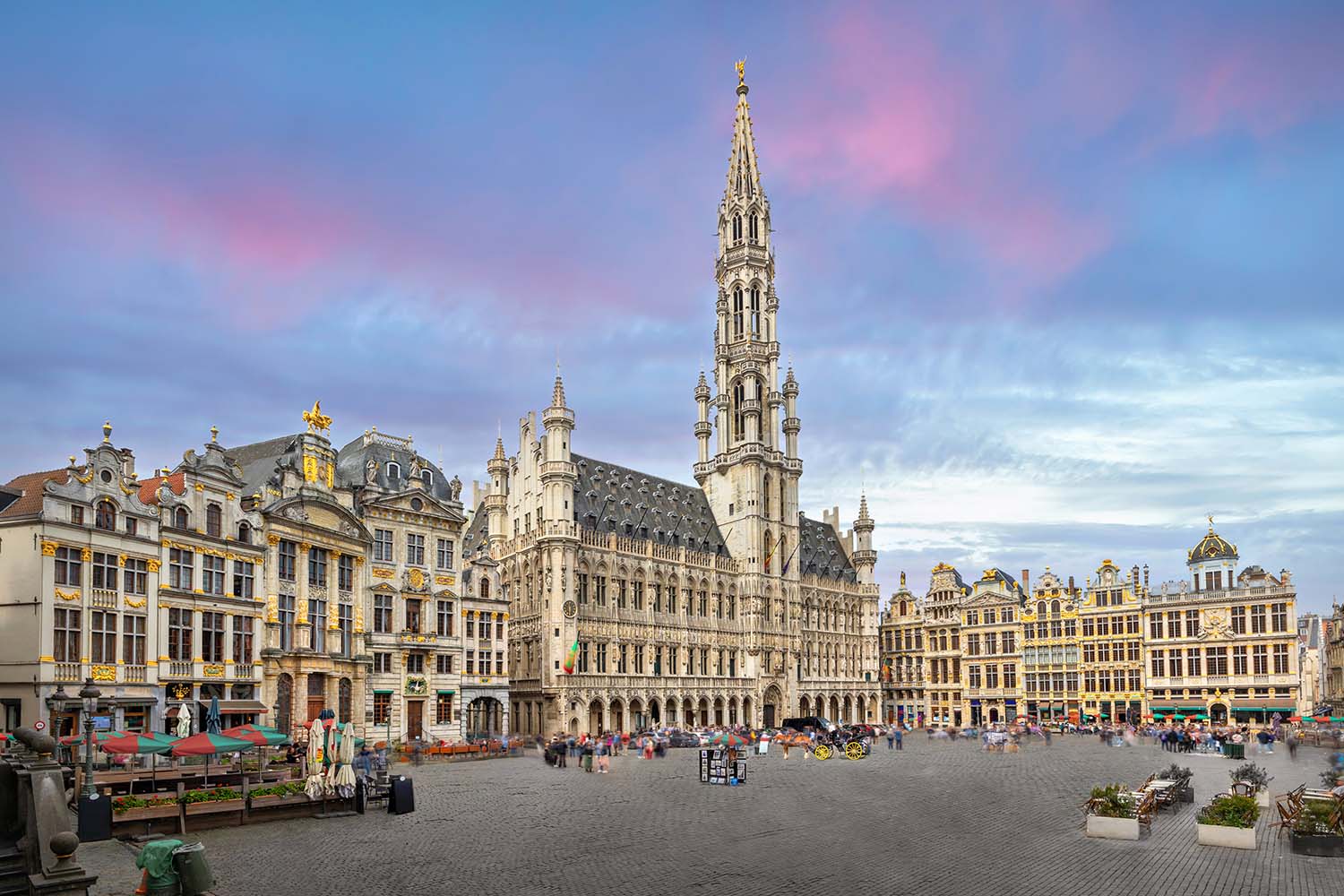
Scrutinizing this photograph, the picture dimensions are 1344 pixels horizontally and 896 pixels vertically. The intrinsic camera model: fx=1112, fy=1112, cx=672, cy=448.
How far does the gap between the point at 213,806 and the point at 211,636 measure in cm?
2552

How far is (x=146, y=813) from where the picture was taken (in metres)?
26.6

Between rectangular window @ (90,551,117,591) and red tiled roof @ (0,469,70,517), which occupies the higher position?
red tiled roof @ (0,469,70,517)

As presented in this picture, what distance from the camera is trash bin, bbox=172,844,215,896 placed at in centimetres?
1742

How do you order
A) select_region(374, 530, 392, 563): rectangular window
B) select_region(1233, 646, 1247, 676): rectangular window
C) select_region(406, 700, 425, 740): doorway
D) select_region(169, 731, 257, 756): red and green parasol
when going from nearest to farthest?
1. select_region(169, 731, 257, 756): red and green parasol
2. select_region(374, 530, 392, 563): rectangular window
3. select_region(406, 700, 425, 740): doorway
4. select_region(1233, 646, 1247, 676): rectangular window

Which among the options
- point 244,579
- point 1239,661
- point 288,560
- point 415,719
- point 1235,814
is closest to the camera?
point 1235,814

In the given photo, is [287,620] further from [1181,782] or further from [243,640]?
[1181,782]

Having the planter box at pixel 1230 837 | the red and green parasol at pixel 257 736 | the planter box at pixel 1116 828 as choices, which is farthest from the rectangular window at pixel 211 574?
the planter box at pixel 1230 837

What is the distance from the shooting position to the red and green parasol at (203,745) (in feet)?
102

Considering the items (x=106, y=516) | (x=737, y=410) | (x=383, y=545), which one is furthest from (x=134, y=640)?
(x=737, y=410)

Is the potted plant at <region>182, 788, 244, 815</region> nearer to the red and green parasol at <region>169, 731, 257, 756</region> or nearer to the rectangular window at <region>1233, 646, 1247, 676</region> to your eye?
the red and green parasol at <region>169, 731, 257, 756</region>

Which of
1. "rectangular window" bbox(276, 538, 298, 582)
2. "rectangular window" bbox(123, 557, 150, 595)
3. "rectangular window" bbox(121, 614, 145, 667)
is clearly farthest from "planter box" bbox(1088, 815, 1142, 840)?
"rectangular window" bbox(276, 538, 298, 582)

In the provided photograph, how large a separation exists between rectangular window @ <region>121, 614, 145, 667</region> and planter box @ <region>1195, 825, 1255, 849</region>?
40.5m

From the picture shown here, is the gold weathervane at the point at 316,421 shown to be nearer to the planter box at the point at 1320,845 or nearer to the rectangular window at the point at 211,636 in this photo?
the rectangular window at the point at 211,636

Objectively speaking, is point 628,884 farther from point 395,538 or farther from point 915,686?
point 915,686
